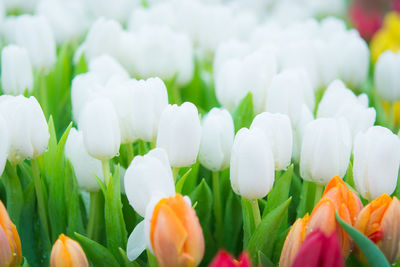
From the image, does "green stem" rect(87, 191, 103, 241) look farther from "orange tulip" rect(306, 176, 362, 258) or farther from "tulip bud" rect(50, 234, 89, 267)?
"orange tulip" rect(306, 176, 362, 258)

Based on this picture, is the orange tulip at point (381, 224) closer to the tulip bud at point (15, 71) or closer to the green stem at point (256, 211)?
the green stem at point (256, 211)

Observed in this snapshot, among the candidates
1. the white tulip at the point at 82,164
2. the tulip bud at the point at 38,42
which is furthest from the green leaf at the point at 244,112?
the tulip bud at the point at 38,42

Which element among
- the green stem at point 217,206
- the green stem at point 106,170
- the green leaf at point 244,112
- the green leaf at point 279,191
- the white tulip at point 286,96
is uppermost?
the white tulip at point 286,96

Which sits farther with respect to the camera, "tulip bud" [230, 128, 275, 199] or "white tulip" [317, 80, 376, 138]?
"white tulip" [317, 80, 376, 138]

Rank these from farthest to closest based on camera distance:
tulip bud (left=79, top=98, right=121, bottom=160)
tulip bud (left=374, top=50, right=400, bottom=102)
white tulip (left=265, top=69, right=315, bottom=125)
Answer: tulip bud (left=374, top=50, right=400, bottom=102)
white tulip (left=265, top=69, right=315, bottom=125)
tulip bud (left=79, top=98, right=121, bottom=160)

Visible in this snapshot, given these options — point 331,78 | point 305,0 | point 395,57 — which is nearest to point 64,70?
point 331,78

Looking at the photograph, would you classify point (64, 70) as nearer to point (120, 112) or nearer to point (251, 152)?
point (120, 112)

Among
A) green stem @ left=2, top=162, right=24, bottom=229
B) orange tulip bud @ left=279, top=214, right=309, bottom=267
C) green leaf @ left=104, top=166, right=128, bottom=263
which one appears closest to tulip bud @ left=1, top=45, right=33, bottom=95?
green stem @ left=2, top=162, right=24, bottom=229
